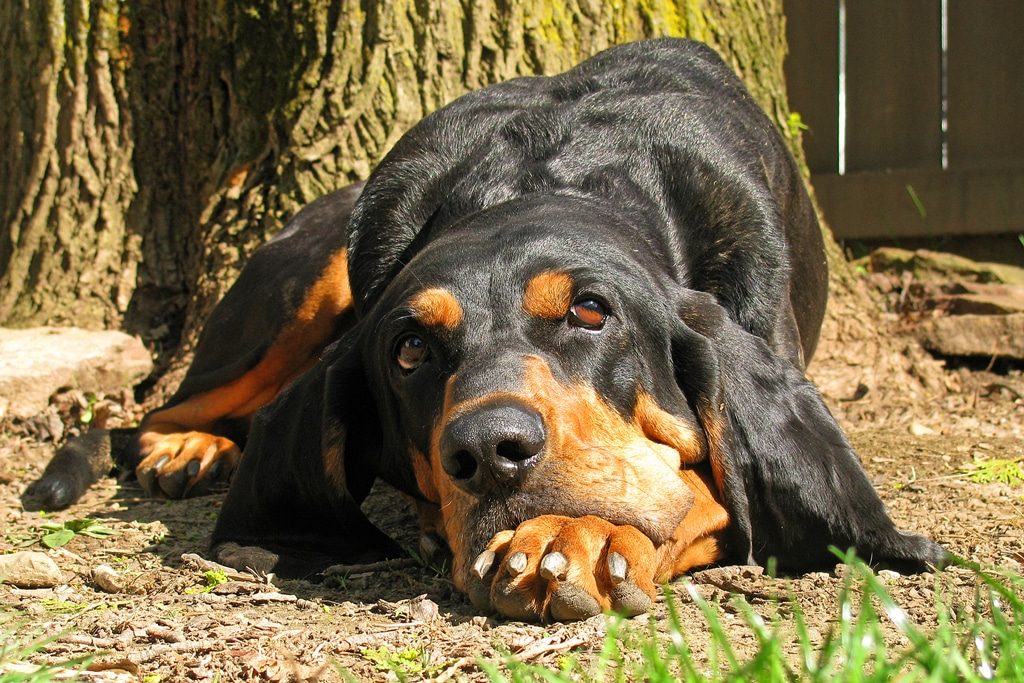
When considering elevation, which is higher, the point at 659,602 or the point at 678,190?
the point at 678,190

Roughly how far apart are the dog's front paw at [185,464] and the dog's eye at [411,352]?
1453 mm

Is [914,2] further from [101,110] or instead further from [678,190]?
[101,110]

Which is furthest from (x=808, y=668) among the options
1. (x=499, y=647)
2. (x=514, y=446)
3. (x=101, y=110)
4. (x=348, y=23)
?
(x=101, y=110)

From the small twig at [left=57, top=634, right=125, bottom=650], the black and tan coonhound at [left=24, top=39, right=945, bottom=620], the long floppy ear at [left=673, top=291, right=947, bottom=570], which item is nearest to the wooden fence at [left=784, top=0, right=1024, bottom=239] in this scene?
the black and tan coonhound at [left=24, top=39, right=945, bottom=620]

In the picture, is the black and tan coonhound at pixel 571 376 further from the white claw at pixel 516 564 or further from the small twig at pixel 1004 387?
the small twig at pixel 1004 387

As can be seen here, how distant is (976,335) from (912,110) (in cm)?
177

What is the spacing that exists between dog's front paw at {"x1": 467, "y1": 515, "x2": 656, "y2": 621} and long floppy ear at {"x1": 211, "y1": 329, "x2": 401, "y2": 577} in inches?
31.6

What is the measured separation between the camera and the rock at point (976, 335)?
5.84 metres

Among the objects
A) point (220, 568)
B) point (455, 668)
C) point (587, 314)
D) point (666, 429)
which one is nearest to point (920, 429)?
point (666, 429)

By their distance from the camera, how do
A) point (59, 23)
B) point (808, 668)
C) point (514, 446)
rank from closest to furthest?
point (808, 668), point (514, 446), point (59, 23)

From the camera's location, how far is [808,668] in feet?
6.28

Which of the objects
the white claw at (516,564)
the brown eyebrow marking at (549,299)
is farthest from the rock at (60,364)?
the white claw at (516,564)

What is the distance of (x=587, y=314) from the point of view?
315 centimetres

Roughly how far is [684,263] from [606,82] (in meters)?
0.96
